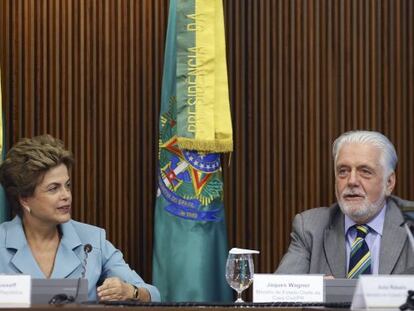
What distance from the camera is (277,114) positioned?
212 inches

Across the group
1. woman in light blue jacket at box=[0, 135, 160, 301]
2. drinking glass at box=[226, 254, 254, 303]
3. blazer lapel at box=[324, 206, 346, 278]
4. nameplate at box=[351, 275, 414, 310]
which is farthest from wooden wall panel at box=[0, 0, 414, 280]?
nameplate at box=[351, 275, 414, 310]

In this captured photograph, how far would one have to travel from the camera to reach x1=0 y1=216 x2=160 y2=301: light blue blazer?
4238mm

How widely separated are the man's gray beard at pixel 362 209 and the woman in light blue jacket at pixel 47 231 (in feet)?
2.93

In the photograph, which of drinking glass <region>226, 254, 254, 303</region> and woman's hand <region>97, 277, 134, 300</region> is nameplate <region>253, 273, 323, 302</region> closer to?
drinking glass <region>226, 254, 254, 303</region>

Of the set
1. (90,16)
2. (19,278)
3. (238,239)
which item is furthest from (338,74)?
(19,278)

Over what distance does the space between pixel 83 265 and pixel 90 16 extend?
1.68 meters

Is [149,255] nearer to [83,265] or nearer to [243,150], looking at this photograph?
[243,150]

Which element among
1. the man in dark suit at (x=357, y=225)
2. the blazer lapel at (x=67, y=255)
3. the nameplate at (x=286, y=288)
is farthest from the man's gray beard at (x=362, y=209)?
the blazer lapel at (x=67, y=255)

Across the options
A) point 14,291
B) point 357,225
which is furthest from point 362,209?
point 14,291

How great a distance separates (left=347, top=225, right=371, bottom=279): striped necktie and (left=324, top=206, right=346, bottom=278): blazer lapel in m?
0.04

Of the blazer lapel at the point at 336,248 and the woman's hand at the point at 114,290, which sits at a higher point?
the blazer lapel at the point at 336,248

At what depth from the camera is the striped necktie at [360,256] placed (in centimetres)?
424

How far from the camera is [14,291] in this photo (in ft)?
10.5

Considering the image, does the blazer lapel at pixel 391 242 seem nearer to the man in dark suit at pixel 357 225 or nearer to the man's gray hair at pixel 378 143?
the man in dark suit at pixel 357 225
